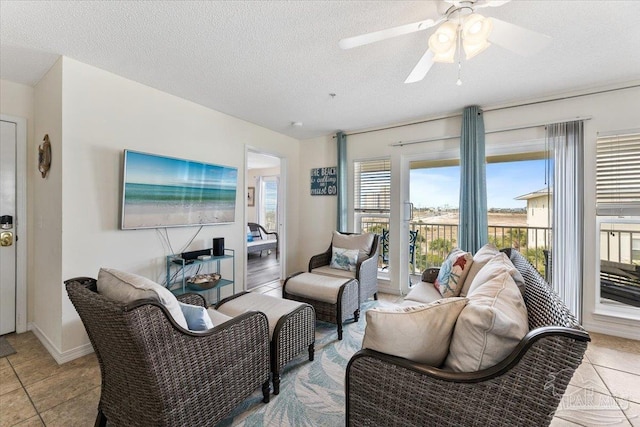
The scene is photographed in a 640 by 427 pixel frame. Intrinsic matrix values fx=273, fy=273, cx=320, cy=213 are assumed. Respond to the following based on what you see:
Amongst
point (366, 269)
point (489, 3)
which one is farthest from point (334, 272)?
point (489, 3)

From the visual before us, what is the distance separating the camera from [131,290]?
49.5 inches

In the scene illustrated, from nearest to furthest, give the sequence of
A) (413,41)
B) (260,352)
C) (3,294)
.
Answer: (260,352) < (413,41) < (3,294)

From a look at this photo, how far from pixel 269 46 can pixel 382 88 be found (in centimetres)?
120

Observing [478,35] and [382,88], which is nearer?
[478,35]

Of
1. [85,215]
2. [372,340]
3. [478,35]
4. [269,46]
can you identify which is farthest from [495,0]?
[85,215]

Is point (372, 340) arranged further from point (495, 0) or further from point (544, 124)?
point (544, 124)

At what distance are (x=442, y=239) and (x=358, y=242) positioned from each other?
1.38 m

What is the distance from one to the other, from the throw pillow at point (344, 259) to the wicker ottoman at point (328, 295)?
0.35 metres

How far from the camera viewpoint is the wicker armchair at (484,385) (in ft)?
2.84

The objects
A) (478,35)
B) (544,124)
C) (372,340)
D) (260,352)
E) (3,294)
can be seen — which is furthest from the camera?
(544,124)

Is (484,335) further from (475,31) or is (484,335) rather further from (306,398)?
(475,31)

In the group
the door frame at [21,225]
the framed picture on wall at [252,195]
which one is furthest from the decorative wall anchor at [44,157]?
the framed picture on wall at [252,195]

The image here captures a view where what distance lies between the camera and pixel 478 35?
1.46m

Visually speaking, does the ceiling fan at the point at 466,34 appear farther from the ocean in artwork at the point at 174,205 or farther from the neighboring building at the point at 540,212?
the ocean in artwork at the point at 174,205
